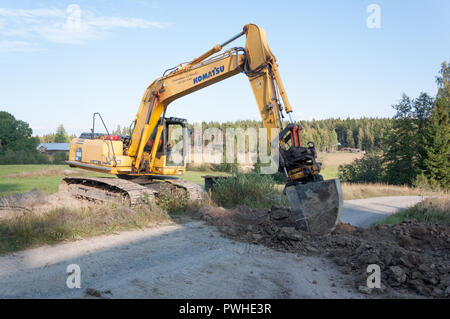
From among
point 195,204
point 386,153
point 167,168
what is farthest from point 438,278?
point 386,153

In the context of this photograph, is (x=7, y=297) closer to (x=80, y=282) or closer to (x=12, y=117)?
(x=80, y=282)

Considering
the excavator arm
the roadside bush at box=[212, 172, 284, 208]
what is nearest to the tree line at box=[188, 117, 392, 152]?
the roadside bush at box=[212, 172, 284, 208]

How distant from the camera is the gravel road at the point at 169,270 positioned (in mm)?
4582

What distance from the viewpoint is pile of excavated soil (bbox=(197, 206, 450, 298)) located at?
5.00 metres

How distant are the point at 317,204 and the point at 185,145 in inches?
222

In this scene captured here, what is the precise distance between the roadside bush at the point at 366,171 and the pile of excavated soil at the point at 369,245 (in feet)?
79.6

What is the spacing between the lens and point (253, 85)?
8.43 m

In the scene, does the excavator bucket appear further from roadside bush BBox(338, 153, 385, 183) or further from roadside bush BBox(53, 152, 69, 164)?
roadside bush BBox(53, 152, 69, 164)

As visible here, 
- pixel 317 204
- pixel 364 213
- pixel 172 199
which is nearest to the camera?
pixel 317 204

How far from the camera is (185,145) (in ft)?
37.5

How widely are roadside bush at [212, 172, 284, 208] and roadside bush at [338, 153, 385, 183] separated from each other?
21.4m

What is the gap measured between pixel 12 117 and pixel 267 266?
7306 cm

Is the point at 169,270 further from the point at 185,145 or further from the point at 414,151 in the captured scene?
the point at 414,151

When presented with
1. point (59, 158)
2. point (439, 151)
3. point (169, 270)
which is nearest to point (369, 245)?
point (169, 270)
